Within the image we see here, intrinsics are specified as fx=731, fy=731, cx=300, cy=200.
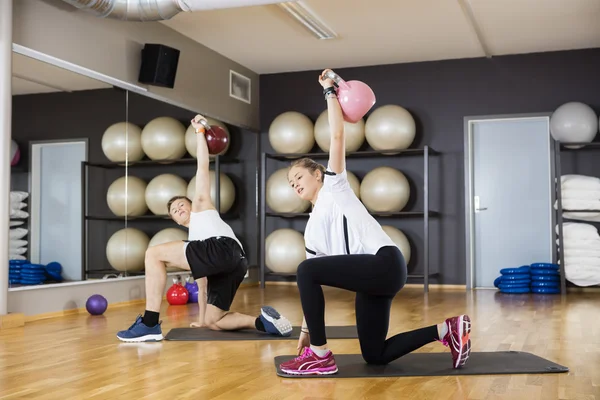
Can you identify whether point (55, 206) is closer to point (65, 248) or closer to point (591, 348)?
point (65, 248)

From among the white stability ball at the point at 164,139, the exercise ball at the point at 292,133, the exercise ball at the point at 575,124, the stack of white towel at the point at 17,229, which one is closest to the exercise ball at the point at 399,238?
the exercise ball at the point at 292,133

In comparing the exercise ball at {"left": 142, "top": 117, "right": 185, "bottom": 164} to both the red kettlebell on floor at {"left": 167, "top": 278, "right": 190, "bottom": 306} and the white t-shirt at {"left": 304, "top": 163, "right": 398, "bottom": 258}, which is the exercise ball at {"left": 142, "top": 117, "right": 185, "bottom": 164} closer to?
the red kettlebell on floor at {"left": 167, "top": 278, "right": 190, "bottom": 306}

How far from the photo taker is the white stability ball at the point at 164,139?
662 centimetres

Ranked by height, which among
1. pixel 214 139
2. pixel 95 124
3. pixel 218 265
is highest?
pixel 95 124

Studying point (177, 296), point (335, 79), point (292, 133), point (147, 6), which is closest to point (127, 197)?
point (177, 296)

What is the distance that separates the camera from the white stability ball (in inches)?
261

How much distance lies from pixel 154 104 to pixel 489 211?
3864 millimetres

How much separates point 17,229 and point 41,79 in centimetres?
112

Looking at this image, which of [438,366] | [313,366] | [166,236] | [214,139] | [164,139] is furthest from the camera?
[164,139]

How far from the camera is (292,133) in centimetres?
812

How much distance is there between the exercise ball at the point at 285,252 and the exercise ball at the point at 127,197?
71.9 inches

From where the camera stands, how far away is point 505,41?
748 cm

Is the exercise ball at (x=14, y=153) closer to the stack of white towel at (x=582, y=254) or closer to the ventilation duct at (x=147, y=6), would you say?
the ventilation duct at (x=147, y=6)

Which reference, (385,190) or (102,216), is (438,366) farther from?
(385,190)
